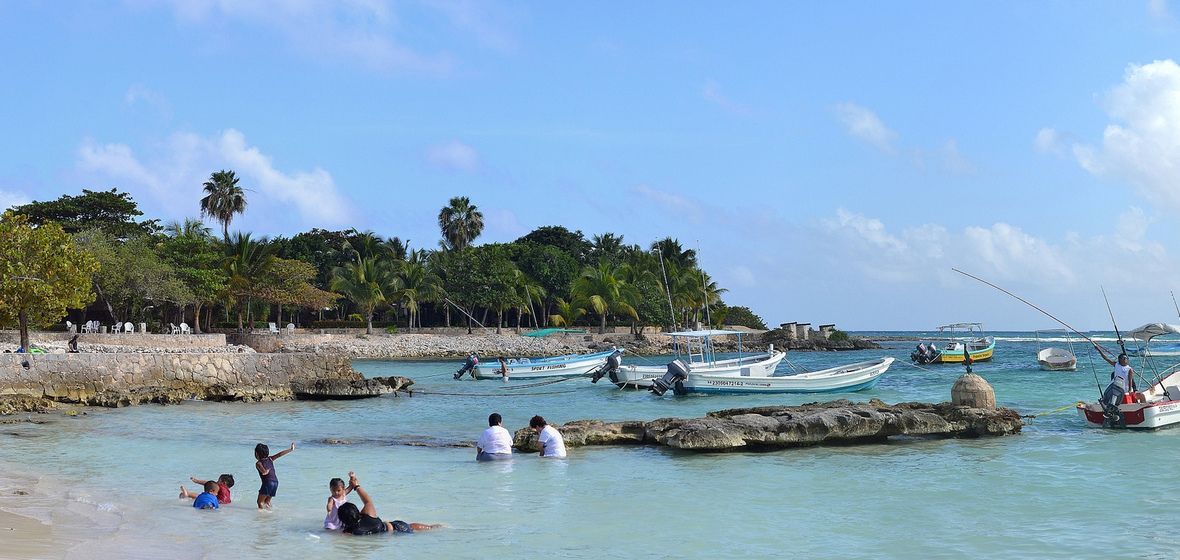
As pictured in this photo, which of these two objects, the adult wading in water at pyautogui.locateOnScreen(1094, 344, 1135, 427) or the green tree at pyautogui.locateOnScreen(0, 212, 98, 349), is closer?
the adult wading in water at pyautogui.locateOnScreen(1094, 344, 1135, 427)

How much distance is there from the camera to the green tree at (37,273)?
2795 cm

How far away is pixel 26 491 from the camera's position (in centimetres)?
1115

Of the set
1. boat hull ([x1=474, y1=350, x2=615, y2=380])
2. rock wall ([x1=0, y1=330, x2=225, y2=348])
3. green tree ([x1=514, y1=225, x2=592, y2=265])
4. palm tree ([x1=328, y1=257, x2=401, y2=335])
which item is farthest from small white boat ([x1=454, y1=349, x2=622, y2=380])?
green tree ([x1=514, y1=225, x2=592, y2=265])

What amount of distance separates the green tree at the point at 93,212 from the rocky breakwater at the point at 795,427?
45603 mm

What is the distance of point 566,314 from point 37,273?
43.4 meters

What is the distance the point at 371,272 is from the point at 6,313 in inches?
1200

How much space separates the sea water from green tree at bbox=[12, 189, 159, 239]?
3727 centimetres

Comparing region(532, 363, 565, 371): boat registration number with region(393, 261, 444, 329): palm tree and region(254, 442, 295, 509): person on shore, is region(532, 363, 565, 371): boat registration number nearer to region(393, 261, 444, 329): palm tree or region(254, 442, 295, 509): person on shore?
region(393, 261, 444, 329): palm tree

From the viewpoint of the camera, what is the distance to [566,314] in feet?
226

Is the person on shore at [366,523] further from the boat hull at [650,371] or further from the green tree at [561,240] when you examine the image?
the green tree at [561,240]

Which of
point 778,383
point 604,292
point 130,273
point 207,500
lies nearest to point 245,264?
point 130,273

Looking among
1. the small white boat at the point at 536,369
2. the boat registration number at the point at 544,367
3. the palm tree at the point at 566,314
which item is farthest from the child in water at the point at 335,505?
the palm tree at the point at 566,314

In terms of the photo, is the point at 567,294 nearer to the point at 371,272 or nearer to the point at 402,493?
the point at 371,272

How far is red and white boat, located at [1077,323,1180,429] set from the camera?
17.0 meters
